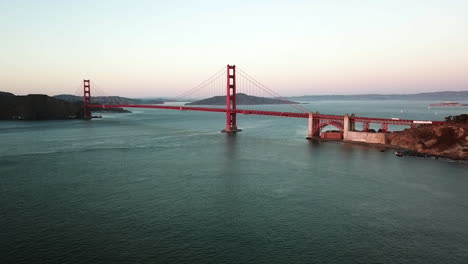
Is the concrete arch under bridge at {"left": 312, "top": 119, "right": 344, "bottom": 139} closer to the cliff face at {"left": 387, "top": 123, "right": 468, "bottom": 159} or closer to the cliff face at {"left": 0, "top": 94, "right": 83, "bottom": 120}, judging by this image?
the cliff face at {"left": 387, "top": 123, "right": 468, "bottom": 159}

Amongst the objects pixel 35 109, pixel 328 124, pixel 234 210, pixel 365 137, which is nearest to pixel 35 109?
pixel 35 109

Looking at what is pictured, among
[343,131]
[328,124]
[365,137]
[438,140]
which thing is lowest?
[365,137]

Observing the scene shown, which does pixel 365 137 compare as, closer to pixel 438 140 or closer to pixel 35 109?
pixel 438 140

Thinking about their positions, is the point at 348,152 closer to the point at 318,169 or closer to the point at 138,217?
the point at 318,169

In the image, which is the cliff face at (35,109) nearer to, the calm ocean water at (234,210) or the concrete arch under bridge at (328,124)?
the calm ocean water at (234,210)

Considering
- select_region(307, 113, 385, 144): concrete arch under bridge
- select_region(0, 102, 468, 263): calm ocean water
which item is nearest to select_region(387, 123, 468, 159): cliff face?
select_region(307, 113, 385, 144): concrete arch under bridge

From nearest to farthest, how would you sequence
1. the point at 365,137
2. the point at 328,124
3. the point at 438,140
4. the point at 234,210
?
the point at 234,210 → the point at 438,140 → the point at 365,137 → the point at 328,124

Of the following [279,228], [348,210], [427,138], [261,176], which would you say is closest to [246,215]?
[279,228]
